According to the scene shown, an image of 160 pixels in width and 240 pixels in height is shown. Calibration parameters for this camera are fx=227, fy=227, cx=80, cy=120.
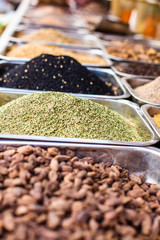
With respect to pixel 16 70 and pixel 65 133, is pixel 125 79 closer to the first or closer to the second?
pixel 16 70

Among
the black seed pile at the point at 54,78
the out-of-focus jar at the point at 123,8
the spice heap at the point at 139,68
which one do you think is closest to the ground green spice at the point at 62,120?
the black seed pile at the point at 54,78

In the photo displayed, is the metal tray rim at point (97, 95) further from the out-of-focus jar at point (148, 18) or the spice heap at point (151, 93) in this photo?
the out-of-focus jar at point (148, 18)

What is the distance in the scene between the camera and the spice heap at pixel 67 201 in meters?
0.61

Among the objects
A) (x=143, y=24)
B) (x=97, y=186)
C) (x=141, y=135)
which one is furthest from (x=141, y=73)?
(x=143, y=24)

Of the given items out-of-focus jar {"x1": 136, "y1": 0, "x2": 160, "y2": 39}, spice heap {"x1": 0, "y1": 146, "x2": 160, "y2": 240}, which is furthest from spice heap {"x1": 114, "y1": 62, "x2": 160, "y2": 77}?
out-of-focus jar {"x1": 136, "y1": 0, "x2": 160, "y2": 39}

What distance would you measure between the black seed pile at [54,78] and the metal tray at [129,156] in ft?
2.11

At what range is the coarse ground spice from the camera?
7.04 feet

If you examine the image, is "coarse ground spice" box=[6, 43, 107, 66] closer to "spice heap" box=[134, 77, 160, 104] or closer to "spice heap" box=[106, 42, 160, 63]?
"spice heap" box=[106, 42, 160, 63]

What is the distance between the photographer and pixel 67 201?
2.22ft

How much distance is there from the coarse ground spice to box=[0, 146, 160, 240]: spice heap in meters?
1.45

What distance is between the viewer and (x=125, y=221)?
0.69 meters

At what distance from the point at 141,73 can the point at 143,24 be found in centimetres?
276

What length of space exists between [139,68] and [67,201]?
1.74 metres

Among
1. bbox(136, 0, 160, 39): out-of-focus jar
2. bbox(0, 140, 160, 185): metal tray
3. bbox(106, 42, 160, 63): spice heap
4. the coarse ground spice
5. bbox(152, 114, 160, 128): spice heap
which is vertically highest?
bbox(136, 0, 160, 39): out-of-focus jar
